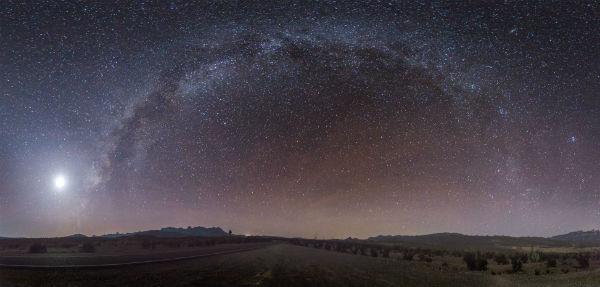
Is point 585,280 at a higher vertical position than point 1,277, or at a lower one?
lower

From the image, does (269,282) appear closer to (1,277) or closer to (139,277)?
(139,277)

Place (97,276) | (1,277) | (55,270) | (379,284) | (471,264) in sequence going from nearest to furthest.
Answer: (1,277), (97,276), (55,270), (379,284), (471,264)

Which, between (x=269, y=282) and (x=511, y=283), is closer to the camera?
(x=269, y=282)

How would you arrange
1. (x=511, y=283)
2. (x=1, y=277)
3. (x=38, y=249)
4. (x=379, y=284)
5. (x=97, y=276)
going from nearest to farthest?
(x=1, y=277)
(x=97, y=276)
(x=379, y=284)
(x=511, y=283)
(x=38, y=249)

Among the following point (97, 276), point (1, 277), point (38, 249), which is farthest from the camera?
point (38, 249)

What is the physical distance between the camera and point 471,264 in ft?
108

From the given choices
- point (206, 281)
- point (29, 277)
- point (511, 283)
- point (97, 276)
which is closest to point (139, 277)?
point (97, 276)

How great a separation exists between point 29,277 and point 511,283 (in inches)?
1049

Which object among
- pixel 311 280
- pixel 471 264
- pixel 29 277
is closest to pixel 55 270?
pixel 29 277

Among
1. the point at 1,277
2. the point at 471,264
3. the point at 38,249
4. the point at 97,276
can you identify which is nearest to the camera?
the point at 1,277

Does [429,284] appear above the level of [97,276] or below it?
Answer: below

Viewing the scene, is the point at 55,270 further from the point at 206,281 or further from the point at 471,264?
the point at 471,264

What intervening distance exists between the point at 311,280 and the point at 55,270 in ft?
45.6

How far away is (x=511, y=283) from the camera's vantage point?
22078 mm
